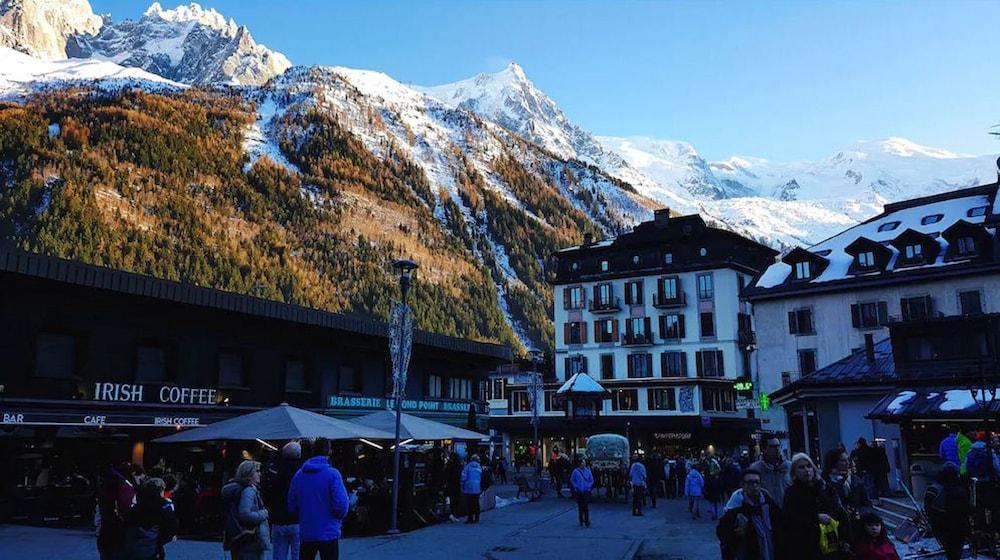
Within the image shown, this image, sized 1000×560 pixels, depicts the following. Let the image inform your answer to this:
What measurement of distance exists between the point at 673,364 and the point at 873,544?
169ft

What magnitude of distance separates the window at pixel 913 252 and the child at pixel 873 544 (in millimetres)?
36711

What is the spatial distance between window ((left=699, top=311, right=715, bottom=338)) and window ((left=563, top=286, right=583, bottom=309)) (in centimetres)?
1012

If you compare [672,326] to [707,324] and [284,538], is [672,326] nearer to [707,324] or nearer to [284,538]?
[707,324]

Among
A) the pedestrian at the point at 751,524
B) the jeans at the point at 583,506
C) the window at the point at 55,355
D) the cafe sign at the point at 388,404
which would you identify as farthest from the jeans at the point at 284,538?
the cafe sign at the point at 388,404

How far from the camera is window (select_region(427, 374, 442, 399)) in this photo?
3575cm

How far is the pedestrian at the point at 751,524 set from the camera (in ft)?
24.6

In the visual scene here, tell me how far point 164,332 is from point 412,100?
595ft

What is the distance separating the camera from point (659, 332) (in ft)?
192

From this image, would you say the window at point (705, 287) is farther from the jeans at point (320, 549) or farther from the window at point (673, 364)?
the jeans at point (320, 549)

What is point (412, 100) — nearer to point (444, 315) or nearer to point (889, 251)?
point (444, 315)

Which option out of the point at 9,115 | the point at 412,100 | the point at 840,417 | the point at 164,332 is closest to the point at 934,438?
the point at 840,417

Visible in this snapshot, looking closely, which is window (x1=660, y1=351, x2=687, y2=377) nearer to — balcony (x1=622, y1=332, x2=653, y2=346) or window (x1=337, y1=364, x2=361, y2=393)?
balcony (x1=622, y1=332, x2=653, y2=346)

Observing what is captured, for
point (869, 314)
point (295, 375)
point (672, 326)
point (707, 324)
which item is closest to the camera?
point (295, 375)

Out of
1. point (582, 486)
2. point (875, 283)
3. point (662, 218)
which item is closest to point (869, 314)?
point (875, 283)
